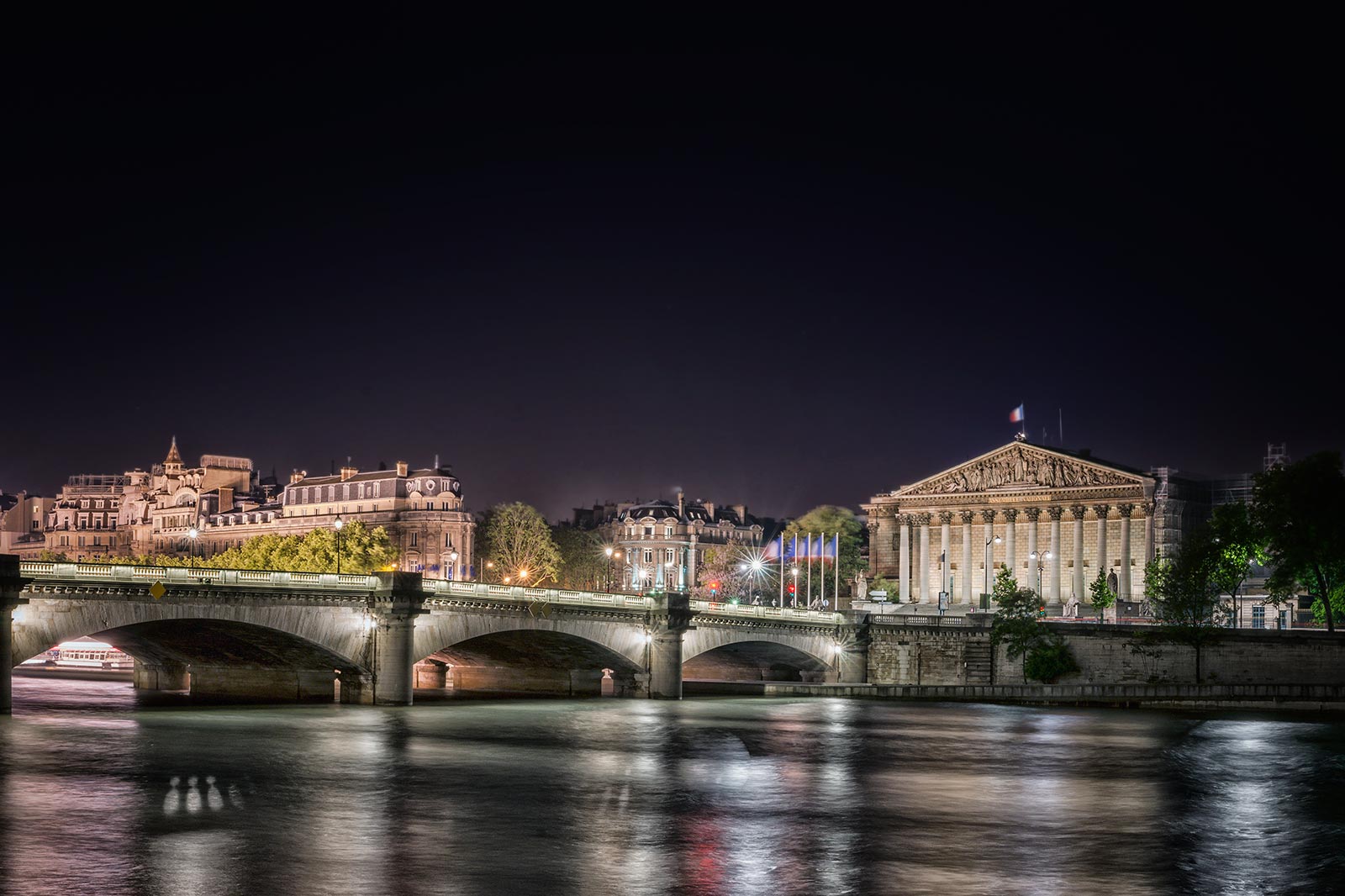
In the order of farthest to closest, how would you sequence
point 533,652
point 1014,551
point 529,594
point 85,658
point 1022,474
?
point 1014,551 → point 1022,474 → point 85,658 → point 533,652 → point 529,594

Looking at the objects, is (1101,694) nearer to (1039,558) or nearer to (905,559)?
(1039,558)

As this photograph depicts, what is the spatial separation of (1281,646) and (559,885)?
290ft

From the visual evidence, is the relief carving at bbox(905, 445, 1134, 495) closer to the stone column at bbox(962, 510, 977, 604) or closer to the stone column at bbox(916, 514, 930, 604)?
the stone column at bbox(962, 510, 977, 604)

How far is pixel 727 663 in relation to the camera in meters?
129

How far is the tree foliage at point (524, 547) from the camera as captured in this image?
185m

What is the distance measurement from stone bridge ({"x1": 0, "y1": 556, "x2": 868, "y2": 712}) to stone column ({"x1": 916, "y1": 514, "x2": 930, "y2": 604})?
66.2 meters

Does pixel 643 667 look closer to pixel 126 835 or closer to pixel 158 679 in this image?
pixel 158 679

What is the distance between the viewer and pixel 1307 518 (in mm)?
112875

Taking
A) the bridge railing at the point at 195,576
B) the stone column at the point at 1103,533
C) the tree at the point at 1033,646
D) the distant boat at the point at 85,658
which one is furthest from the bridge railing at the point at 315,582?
the stone column at the point at 1103,533

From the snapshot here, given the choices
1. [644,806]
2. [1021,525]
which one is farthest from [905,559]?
[644,806]

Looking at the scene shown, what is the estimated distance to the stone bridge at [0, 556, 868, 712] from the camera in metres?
70.2

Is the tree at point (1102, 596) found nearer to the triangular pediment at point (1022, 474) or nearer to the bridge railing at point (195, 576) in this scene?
the triangular pediment at point (1022, 474)

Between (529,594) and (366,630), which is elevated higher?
(529,594)

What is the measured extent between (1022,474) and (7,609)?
5002 inches
